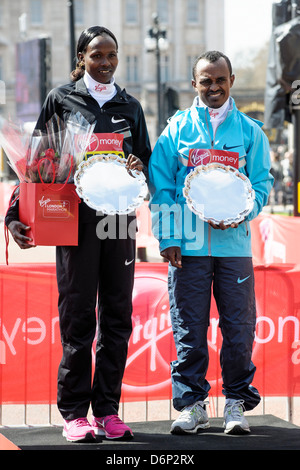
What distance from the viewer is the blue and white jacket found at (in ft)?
13.9

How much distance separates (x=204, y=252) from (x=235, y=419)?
34.3 inches

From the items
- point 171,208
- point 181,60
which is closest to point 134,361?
point 171,208

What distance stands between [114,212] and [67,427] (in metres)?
1.11

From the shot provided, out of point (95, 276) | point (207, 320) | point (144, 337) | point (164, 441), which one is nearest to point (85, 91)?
point (95, 276)

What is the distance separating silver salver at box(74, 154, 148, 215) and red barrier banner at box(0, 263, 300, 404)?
110cm

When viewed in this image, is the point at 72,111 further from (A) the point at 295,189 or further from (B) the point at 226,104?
(A) the point at 295,189

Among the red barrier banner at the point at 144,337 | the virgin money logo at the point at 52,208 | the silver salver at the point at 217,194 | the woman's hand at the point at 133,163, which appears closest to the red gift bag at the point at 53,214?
the virgin money logo at the point at 52,208

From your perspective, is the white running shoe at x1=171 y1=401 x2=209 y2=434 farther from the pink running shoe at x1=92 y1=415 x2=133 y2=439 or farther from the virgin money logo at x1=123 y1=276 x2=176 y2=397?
the virgin money logo at x1=123 y1=276 x2=176 y2=397

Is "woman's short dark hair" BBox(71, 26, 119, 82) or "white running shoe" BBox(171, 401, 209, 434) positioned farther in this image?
"white running shoe" BBox(171, 401, 209, 434)

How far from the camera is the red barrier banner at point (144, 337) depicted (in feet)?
16.2

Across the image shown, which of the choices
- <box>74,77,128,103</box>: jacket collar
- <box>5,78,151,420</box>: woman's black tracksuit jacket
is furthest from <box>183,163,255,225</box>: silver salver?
<box>74,77,128,103</box>: jacket collar

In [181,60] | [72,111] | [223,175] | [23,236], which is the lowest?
[23,236]

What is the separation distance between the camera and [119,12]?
71562 mm

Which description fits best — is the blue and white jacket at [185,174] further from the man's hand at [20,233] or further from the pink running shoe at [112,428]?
the pink running shoe at [112,428]
